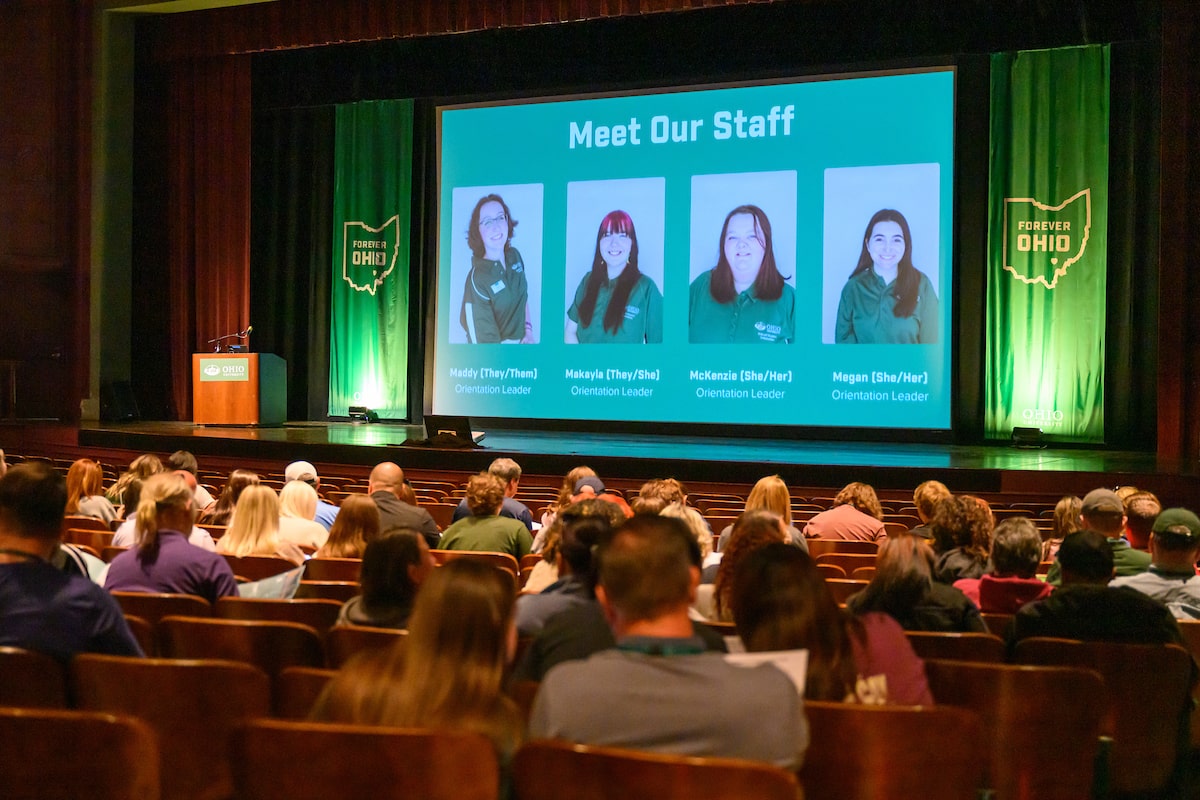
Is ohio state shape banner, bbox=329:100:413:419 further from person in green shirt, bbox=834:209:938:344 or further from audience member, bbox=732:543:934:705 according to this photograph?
audience member, bbox=732:543:934:705

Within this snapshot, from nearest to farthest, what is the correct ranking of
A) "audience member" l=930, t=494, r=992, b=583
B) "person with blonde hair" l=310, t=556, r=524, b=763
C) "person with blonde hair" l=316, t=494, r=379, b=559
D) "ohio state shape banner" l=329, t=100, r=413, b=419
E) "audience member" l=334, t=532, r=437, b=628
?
"person with blonde hair" l=310, t=556, r=524, b=763 → "audience member" l=334, t=532, r=437, b=628 → "audience member" l=930, t=494, r=992, b=583 → "person with blonde hair" l=316, t=494, r=379, b=559 → "ohio state shape banner" l=329, t=100, r=413, b=419

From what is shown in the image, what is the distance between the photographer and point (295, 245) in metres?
14.3

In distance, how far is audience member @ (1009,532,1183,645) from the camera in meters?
2.96

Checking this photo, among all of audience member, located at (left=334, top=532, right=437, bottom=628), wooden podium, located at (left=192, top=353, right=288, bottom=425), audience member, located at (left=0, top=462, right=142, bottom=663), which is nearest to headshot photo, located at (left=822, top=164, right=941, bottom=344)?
wooden podium, located at (left=192, top=353, right=288, bottom=425)

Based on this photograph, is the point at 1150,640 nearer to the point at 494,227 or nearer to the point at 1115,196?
the point at 1115,196

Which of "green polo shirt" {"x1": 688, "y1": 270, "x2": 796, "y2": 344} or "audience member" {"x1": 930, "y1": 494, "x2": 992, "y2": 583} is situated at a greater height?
"green polo shirt" {"x1": 688, "y1": 270, "x2": 796, "y2": 344}

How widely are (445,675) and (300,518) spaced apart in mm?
3261

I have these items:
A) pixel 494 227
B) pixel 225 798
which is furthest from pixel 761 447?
pixel 225 798

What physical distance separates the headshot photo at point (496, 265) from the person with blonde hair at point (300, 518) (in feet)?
23.5

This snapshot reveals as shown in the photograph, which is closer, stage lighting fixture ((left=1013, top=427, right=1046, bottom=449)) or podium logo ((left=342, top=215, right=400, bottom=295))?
stage lighting fixture ((left=1013, top=427, right=1046, bottom=449))

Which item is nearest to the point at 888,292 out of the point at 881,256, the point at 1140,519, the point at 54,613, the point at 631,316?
the point at 881,256

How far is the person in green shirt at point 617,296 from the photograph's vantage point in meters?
11.5

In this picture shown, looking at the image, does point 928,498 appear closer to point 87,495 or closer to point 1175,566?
point 1175,566

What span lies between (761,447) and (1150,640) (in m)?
7.61
